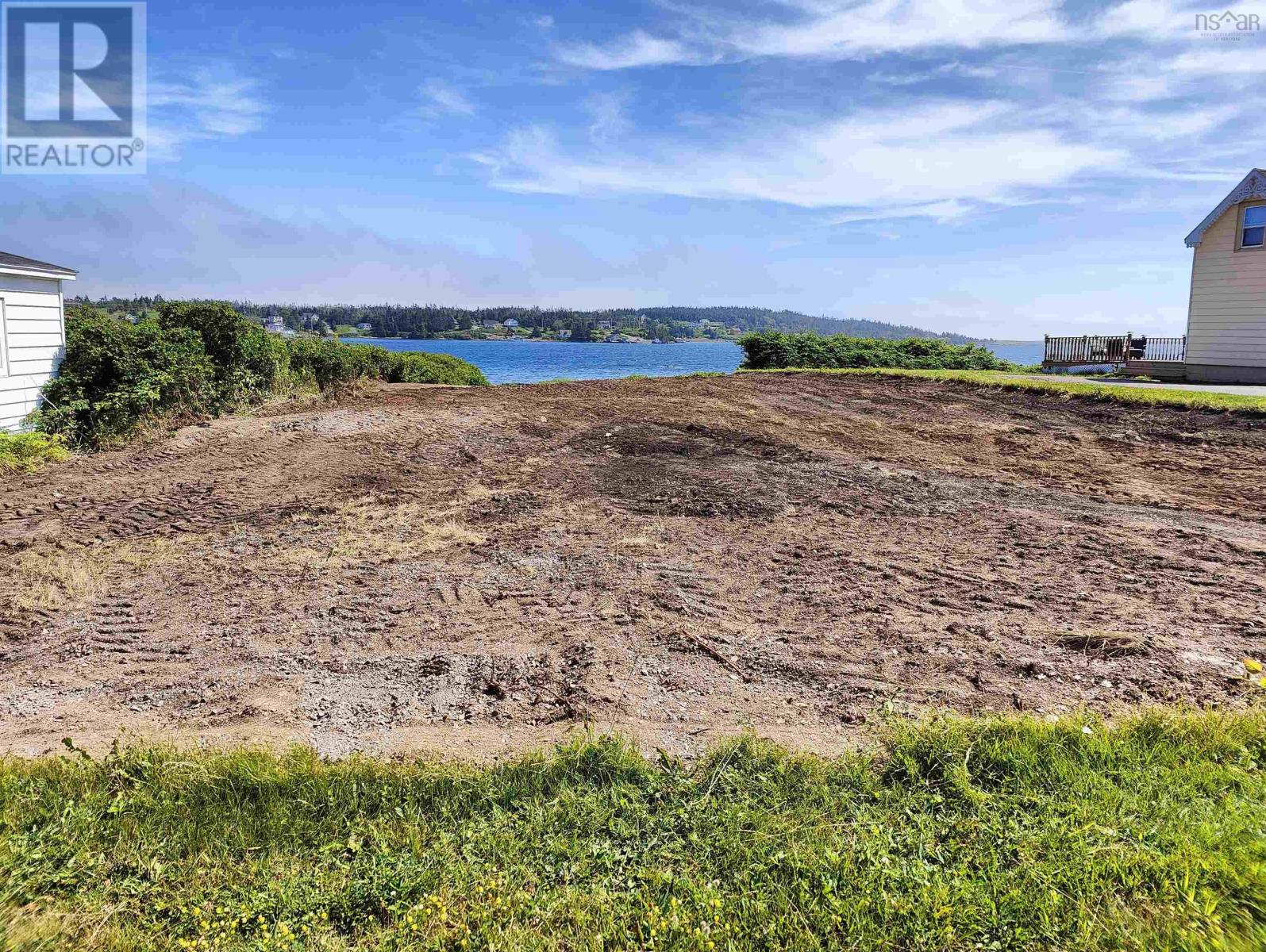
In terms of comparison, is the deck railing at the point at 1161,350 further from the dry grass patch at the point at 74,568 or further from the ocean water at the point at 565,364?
the dry grass patch at the point at 74,568

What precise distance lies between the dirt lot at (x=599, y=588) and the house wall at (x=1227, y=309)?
13.9 meters

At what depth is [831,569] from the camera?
5254 mm

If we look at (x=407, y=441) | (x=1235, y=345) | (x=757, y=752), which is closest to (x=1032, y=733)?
(x=757, y=752)

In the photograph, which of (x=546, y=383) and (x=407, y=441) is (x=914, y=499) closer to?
(x=407, y=441)

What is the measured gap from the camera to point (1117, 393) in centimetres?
1390

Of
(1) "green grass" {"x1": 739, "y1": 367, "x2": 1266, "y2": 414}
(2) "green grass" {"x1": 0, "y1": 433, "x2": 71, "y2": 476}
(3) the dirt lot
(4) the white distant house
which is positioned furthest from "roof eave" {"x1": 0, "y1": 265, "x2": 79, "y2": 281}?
(1) "green grass" {"x1": 739, "y1": 367, "x2": 1266, "y2": 414}

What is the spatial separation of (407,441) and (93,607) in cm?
486

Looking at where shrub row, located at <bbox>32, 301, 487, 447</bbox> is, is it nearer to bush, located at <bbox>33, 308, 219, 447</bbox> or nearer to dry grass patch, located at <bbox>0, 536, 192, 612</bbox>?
bush, located at <bbox>33, 308, 219, 447</bbox>

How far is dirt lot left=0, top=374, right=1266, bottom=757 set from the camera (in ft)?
11.6

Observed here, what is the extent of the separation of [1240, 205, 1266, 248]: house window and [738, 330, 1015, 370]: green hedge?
7.14 meters

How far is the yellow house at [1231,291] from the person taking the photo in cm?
1966

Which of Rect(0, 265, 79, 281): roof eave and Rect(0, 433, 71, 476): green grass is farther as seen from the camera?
Rect(0, 265, 79, 281): roof eave

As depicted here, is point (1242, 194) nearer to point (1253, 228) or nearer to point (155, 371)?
point (1253, 228)

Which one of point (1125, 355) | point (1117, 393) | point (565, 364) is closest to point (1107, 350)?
point (1125, 355)
